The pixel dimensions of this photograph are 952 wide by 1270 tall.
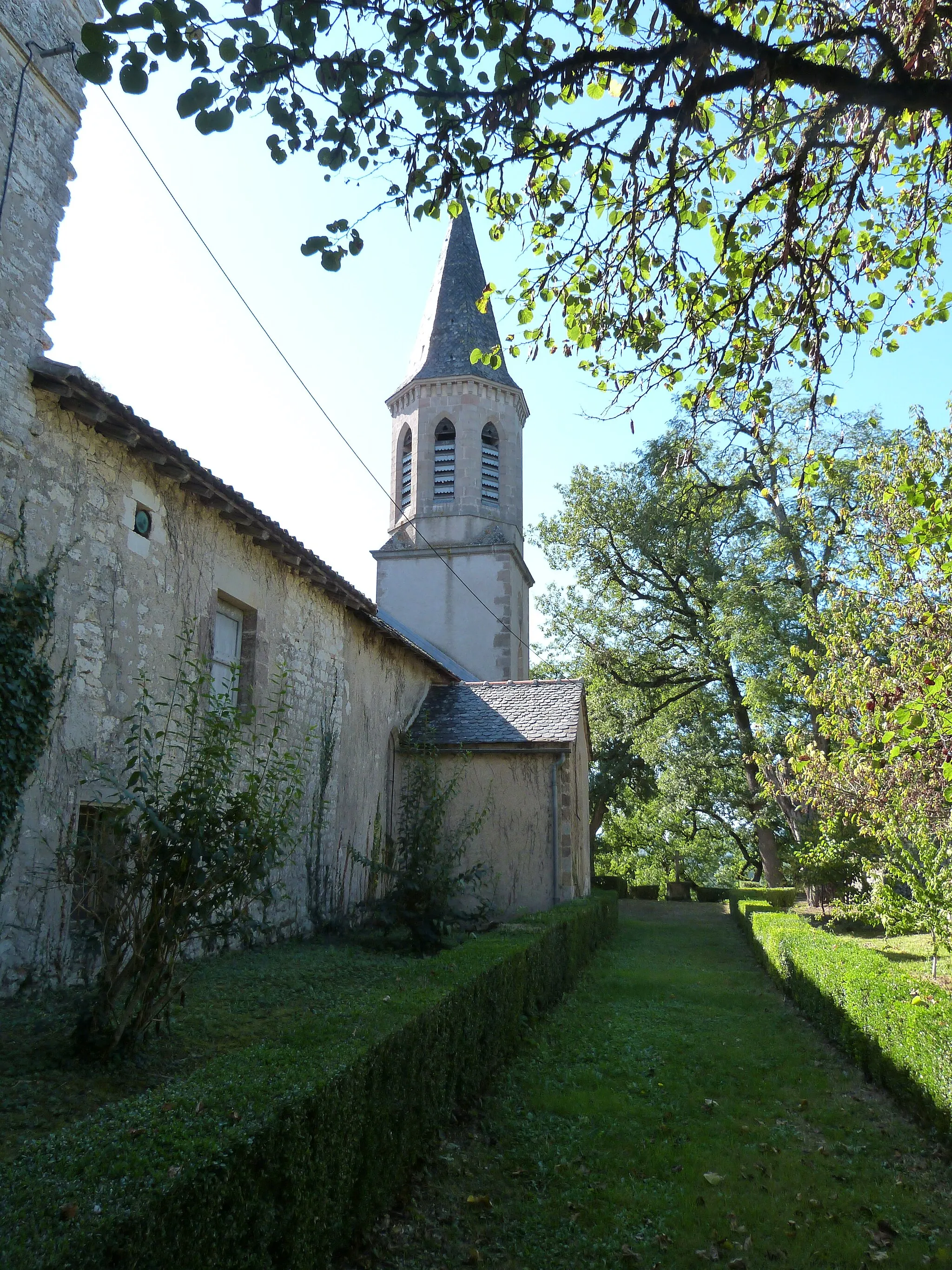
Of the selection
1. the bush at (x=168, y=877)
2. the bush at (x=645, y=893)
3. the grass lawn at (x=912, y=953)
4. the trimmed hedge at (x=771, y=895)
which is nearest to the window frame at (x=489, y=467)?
the trimmed hedge at (x=771, y=895)

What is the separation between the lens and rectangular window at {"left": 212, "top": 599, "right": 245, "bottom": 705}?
9617 millimetres

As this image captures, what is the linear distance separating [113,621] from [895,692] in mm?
8382

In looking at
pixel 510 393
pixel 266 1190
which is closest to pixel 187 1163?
pixel 266 1190

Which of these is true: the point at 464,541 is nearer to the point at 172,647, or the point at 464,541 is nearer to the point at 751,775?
the point at 751,775

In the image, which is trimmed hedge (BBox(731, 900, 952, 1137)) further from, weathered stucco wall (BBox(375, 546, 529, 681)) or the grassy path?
weathered stucco wall (BBox(375, 546, 529, 681))

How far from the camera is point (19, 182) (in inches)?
285

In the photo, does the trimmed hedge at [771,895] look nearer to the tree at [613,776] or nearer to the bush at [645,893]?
the bush at [645,893]

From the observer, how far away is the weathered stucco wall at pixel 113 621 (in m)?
6.67

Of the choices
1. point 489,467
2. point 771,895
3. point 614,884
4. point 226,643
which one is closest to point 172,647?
point 226,643

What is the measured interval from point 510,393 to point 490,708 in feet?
42.4

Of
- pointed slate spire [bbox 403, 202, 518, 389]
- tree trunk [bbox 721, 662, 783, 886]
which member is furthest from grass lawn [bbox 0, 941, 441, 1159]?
pointed slate spire [bbox 403, 202, 518, 389]

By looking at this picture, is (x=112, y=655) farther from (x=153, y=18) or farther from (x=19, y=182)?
(x=153, y=18)

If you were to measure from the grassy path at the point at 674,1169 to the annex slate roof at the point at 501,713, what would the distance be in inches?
259

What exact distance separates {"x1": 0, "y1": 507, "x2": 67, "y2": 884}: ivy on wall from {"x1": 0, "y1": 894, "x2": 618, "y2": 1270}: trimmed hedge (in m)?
2.80
